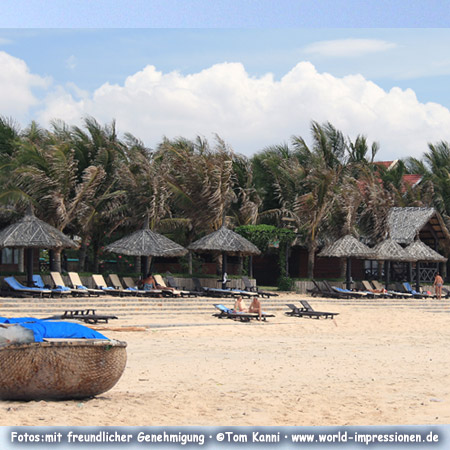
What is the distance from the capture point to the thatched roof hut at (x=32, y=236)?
68.9 ft

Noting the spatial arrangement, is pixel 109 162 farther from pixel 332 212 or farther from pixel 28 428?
pixel 28 428

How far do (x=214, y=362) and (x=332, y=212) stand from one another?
60.2 ft

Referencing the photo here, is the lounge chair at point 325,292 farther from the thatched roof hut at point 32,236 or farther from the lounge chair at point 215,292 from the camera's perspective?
the thatched roof hut at point 32,236

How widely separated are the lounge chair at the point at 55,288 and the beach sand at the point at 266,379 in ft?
11.9

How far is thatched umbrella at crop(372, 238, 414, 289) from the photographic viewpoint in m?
27.8

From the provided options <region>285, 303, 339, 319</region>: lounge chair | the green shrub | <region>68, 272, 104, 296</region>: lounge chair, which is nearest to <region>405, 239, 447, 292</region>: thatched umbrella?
the green shrub

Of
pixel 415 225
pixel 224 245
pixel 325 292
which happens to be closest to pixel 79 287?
pixel 224 245

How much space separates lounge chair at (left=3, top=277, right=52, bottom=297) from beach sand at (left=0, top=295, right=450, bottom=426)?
3.85 m

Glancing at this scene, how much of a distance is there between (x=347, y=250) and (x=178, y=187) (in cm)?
602

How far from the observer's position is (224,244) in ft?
79.4

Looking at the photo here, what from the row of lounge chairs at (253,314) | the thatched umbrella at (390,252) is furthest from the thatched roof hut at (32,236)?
the thatched umbrella at (390,252)

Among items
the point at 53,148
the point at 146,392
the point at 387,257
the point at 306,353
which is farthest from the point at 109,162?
the point at 146,392

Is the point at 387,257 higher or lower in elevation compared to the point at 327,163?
lower

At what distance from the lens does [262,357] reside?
12.0 m
